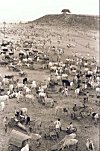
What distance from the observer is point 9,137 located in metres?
17.7

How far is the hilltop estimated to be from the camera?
71500 mm

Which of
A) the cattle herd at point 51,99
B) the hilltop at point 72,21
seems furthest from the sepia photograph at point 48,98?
the hilltop at point 72,21

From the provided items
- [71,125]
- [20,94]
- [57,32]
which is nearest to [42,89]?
[20,94]

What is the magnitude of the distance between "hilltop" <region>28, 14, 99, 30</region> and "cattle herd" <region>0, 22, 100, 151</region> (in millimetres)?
33341

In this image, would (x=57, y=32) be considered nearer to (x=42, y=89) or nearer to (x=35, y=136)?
(x=42, y=89)

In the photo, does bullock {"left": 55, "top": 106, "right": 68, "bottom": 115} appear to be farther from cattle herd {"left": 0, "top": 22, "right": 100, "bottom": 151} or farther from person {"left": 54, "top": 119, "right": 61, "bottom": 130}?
person {"left": 54, "top": 119, "right": 61, "bottom": 130}

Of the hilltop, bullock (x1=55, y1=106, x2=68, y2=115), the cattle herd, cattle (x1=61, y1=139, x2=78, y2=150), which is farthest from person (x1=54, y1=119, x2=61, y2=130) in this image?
the hilltop

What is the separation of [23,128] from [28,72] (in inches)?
517

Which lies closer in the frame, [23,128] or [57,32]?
[23,128]

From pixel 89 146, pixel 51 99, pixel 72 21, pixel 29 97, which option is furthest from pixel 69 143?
pixel 72 21

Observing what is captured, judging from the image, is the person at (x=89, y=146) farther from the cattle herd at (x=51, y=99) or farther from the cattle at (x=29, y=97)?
the cattle at (x=29, y=97)

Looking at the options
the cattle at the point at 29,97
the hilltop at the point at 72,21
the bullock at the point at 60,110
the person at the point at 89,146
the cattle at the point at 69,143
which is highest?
the hilltop at the point at 72,21

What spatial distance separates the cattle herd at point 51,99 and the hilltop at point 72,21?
109ft

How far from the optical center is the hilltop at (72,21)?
71.5 m
